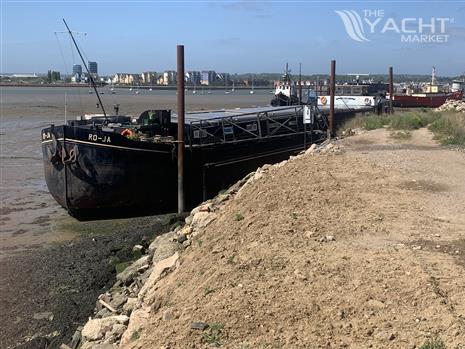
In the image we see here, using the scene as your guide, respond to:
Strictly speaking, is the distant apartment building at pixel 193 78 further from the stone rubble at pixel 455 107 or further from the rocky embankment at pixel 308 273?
the rocky embankment at pixel 308 273

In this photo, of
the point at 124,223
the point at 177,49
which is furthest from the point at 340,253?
the point at 177,49

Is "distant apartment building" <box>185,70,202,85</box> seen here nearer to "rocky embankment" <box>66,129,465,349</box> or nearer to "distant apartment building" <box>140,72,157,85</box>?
"distant apartment building" <box>140,72,157,85</box>

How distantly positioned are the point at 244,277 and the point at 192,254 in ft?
7.32

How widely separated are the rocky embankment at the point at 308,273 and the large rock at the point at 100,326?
0.05ft

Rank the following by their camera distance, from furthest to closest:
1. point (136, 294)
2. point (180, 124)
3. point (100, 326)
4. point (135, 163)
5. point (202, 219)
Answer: point (180, 124) → point (135, 163) → point (202, 219) → point (136, 294) → point (100, 326)

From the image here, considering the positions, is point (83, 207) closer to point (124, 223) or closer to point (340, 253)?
point (124, 223)

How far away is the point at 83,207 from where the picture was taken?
631 inches

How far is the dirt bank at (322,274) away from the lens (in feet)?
16.5

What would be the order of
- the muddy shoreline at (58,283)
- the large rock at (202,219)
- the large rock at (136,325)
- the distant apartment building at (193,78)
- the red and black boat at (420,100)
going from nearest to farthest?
1. the large rock at (136,325)
2. the muddy shoreline at (58,283)
3. the large rock at (202,219)
4. the red and black boat at (420,100)
5. the distant apartment building at (193,78)

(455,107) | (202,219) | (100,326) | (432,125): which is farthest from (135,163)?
(455,107)

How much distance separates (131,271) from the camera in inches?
380

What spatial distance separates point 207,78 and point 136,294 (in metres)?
166

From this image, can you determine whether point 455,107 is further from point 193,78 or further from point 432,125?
point 193,78

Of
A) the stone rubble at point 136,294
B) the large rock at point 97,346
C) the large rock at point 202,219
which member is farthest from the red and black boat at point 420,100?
the large rock at point 97,346
